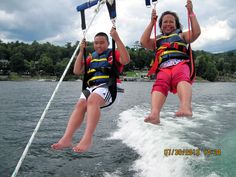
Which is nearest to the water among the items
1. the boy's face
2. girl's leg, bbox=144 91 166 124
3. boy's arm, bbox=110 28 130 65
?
girl's leg, bbox=144 91 166 124

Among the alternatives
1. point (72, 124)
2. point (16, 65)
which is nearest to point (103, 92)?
point (72, 124)

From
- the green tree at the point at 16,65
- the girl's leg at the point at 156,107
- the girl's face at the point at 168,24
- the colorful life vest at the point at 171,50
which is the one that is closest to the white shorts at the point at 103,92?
the girl's leg at the point at 156,107

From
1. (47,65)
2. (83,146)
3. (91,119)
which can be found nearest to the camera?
(83,146)

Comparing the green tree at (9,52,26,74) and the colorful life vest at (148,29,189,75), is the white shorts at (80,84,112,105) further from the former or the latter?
the green tree at (9,52,26,74)

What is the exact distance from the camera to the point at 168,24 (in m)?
4.55

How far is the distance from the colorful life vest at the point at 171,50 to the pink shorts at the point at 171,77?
0.51 ft

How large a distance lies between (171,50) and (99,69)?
43.3 inches

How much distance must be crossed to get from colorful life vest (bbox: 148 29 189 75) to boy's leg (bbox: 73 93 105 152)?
101cm

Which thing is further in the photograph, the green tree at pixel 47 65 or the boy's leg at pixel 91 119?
the green tree at pixel 47 65

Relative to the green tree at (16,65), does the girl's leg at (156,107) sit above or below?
below

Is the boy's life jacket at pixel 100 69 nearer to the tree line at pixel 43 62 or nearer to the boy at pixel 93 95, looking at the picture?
the boy at pixel 93 95

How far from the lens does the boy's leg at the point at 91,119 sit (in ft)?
12.0
